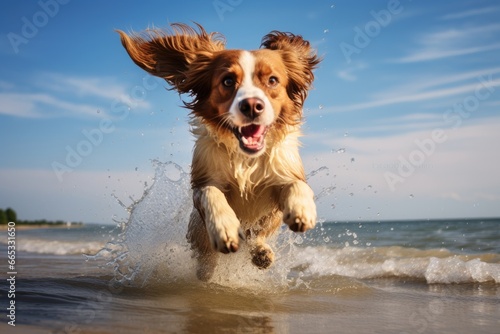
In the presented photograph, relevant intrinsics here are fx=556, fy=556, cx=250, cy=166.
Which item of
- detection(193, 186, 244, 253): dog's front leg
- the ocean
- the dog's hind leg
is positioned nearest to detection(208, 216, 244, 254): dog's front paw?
detection(193, 186, 244, 253): dog's front leg

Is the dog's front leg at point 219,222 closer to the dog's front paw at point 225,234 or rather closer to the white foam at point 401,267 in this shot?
the dog's front paw at point 225,234

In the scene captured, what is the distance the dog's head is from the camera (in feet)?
14.8

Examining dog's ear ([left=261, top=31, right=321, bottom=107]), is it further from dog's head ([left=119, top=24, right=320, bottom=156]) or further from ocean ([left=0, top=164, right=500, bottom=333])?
ocean ([left=0, top=164, right=500, bottom=333])

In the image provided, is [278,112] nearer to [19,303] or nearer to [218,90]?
[218,90]

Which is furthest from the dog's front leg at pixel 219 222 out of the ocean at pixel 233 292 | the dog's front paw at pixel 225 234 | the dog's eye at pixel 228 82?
the dog's eye at pixel 228 82

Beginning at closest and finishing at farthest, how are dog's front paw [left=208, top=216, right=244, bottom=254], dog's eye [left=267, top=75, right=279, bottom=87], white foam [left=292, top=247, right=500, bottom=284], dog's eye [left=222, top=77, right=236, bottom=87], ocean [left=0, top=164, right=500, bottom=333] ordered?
1. ocean [left=0, top=164, right=500, bottom=333]
2. dog's front paw [left=208, top=216, right=244, bottom=254]
3. dog's eye [left=222, top=77, right=236, bottom=87]
4. dog's eye [left=267, top=75, right=279, bottom=87]
5. white foam [left=292, top=247, right=500, bottom=284]

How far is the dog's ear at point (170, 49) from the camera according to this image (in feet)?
17.9

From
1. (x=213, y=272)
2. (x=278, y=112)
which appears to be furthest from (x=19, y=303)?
(x=278, y=112)

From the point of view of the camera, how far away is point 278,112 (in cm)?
478

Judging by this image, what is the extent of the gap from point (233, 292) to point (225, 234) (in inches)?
49.7

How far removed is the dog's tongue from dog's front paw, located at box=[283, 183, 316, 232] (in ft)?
2.00

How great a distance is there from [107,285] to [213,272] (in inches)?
44.2

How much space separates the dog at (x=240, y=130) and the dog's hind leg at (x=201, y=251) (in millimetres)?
10

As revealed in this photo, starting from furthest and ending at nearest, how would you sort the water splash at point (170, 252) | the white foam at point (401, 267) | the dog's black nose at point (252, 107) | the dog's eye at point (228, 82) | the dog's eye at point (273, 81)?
the white foam at point (401, 267) < the water splash at point (170, 252) < the dog's eye at point (273, 81) < the dog's eye at point (228, 82) < the dog's black nose at point (252, 107)
